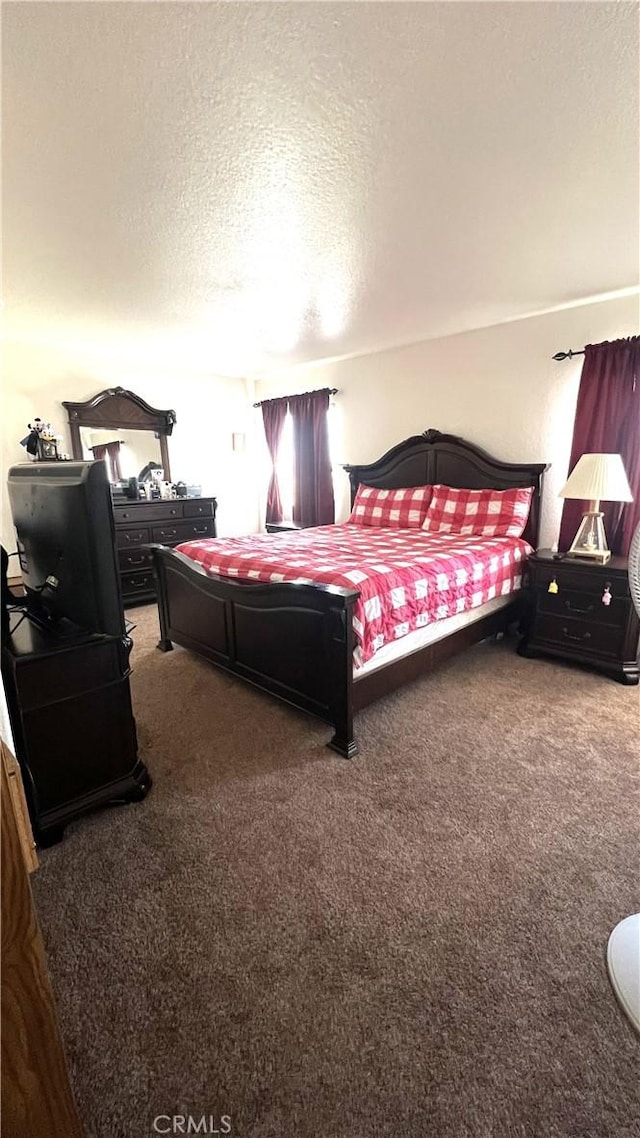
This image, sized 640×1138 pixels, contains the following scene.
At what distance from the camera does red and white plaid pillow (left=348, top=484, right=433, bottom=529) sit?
3830mm

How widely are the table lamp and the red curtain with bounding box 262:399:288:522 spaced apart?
3.17 m

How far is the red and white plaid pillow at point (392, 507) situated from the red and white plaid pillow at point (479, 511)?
0.09 metres

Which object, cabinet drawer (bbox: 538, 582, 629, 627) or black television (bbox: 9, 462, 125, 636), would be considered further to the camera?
cabinet drawer (bbox: 538, 582, 629, 627)

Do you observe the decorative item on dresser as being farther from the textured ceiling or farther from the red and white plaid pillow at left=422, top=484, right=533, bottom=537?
the textured ceiling

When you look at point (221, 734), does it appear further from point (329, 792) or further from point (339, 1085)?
point (339, 1085)

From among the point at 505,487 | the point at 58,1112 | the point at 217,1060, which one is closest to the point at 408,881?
the point at 217,1060

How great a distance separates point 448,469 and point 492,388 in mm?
687

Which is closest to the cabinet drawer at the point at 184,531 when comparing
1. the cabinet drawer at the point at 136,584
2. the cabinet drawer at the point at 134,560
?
the cabinet drawer at the point at 134,560

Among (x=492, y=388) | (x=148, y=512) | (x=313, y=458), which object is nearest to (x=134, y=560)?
(x=148, y=512)

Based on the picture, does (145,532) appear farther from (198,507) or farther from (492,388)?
(492,388)

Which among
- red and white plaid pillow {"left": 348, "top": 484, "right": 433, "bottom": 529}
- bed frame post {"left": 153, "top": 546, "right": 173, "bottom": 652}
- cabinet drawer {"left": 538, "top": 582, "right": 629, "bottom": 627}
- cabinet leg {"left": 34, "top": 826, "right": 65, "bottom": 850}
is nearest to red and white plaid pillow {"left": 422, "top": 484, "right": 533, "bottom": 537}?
red and white plaid pillow {"left": 348, "top": 484, "right": 433, "bottom": 529}

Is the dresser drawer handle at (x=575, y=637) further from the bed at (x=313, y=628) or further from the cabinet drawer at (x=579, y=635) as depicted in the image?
the bed at (x=313, y=628)

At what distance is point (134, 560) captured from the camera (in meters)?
4.27

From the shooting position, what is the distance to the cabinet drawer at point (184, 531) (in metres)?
4.45
